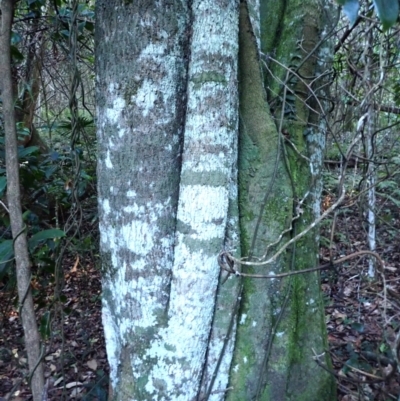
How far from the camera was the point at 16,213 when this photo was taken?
1434mm

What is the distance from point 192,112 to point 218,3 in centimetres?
34

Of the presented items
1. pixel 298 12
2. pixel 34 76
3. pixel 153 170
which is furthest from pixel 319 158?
pixel 34 76

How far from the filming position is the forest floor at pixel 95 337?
180 cm

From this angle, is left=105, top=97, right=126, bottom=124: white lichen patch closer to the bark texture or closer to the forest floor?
the bark texture

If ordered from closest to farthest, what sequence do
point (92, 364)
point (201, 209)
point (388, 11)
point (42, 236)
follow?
point (388, 11)
point (201, 209)
point (42, 236)
point (92, 364)

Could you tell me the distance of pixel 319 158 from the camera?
1734 millimetres

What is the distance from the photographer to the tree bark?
1.36 m

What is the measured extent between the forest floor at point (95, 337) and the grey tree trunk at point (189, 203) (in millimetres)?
319

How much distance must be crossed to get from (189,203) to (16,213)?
0.57 m

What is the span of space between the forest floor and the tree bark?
121 millimetres

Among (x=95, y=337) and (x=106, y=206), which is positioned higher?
(x=106, y=206)

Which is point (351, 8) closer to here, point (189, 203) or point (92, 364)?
point (189, 203)

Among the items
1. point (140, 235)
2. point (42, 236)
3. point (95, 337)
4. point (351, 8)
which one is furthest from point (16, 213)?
point (95, 337)

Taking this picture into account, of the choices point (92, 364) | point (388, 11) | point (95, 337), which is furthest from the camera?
point (95, 337)
